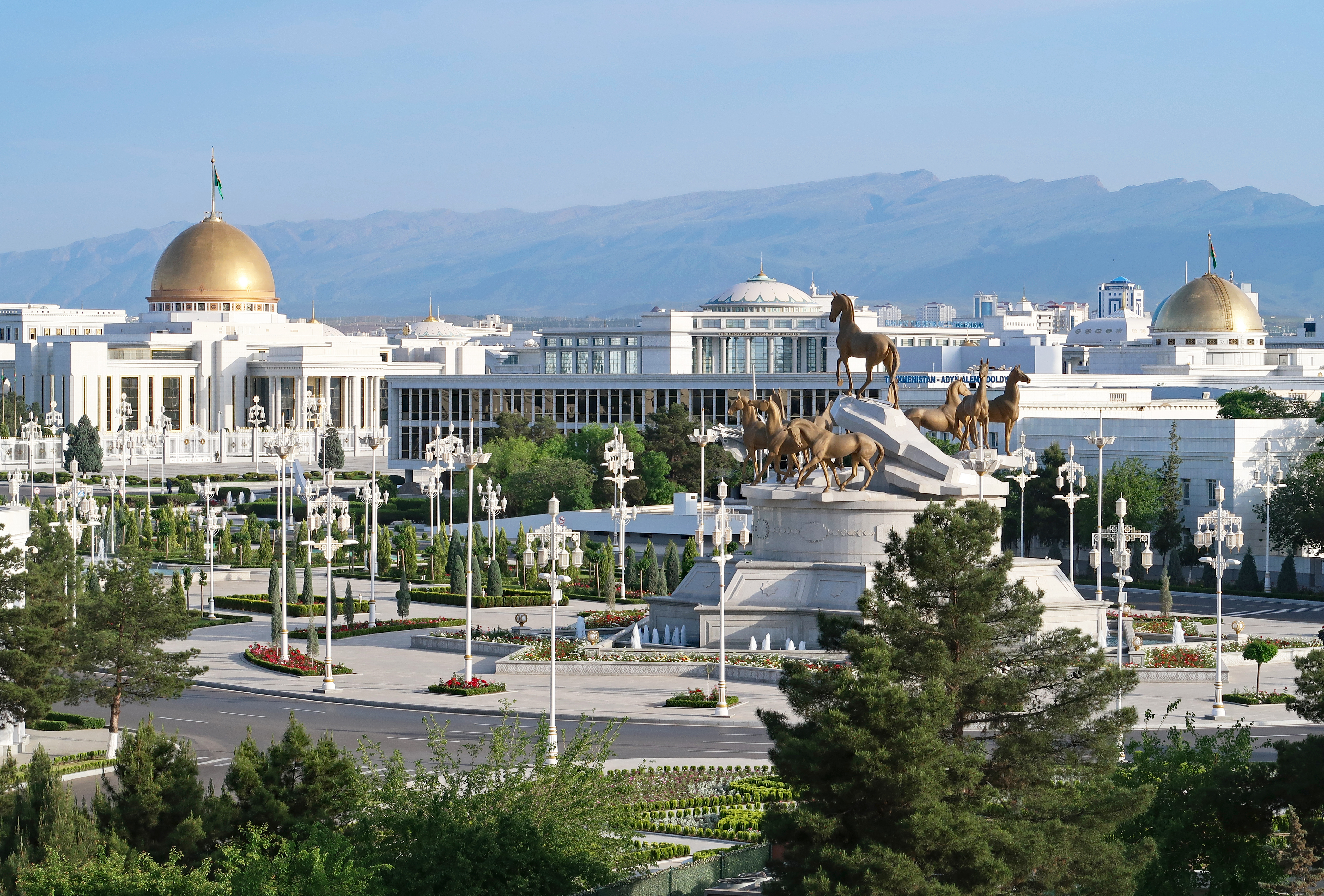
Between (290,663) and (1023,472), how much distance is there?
84.6 ft

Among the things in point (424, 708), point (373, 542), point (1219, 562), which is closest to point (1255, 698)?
point (1219, 562)

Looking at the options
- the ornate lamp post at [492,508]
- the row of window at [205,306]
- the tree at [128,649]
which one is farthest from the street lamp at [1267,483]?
the row of window at [205,306]

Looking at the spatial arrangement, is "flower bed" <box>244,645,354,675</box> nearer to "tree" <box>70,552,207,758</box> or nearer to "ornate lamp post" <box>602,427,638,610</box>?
"tree" <box>70,552,207,758</box>

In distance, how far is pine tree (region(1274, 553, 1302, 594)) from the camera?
229 ft

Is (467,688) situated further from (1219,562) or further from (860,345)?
(1219,562)

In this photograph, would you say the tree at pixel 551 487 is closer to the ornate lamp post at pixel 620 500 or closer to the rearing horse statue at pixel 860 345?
the ornate lamp post at pixel 620 500

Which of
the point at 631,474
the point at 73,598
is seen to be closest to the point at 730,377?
the point at 631,474

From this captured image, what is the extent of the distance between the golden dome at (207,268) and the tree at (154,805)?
430 ft

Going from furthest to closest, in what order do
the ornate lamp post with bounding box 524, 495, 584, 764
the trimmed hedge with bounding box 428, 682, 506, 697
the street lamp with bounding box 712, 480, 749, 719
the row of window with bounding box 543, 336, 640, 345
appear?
the row of window with bounding box 543, 336, 640, 345 → the trimmed hedge with bounding box 428, 682, 506, 697 → the street lamp with bounding box 712, 480, 749, 719 → the ornate lamp post with bounding box 524, 495, 584, 764

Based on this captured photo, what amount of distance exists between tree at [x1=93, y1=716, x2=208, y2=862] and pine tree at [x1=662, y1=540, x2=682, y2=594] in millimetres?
38165

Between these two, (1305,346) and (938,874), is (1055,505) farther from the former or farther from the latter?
(1305,346)

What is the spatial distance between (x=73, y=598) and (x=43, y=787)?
17.4 m

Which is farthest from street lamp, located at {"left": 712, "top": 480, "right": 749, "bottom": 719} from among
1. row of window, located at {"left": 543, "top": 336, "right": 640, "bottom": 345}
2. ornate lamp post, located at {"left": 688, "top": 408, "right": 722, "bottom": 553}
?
row of window, located at {"left": 543, "top": 336, "right": 640, "bottom": 345}

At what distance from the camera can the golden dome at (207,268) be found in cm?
15588
